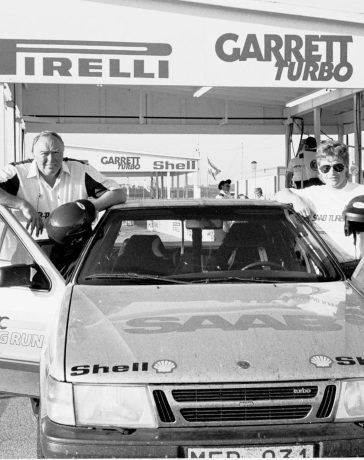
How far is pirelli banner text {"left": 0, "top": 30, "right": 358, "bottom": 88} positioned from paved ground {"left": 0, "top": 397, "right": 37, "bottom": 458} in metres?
4.11

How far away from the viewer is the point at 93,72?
25.1 feet

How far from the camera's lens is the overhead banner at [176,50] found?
756 cm

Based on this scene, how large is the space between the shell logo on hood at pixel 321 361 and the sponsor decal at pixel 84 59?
5.65 meters

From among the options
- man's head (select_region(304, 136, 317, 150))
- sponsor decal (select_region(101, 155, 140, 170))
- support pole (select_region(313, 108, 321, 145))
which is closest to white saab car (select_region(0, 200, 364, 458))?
man's head (select_region(304, 136, 317, 150))

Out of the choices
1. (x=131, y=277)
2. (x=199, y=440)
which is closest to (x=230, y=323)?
(x=199, y=440)

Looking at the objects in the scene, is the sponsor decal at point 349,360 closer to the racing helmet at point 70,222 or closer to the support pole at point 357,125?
the racing helmet at point 70,222

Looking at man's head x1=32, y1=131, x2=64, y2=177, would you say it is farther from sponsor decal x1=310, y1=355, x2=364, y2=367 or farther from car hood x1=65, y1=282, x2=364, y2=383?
sponsor decal x1=310, y1=355, x2=364, y2=367

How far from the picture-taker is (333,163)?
4523mm

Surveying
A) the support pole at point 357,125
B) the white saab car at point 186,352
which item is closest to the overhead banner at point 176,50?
the support pole at point 357,125

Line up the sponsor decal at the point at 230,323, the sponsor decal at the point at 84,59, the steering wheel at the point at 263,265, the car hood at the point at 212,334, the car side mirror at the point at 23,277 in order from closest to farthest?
the car hood at the point at 212,334 < the sponsor decal at the point at 230,323 < the car side mirror at the point at 23,277 < the steering wheel at the point at 263,265 < the sponsor decal at the point at 84,59

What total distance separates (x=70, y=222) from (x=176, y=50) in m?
4.53

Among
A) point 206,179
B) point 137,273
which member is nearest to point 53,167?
point 137,273

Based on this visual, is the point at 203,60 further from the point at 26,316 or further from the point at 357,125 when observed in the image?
the point at 26,316

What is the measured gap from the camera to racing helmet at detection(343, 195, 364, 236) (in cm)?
401
